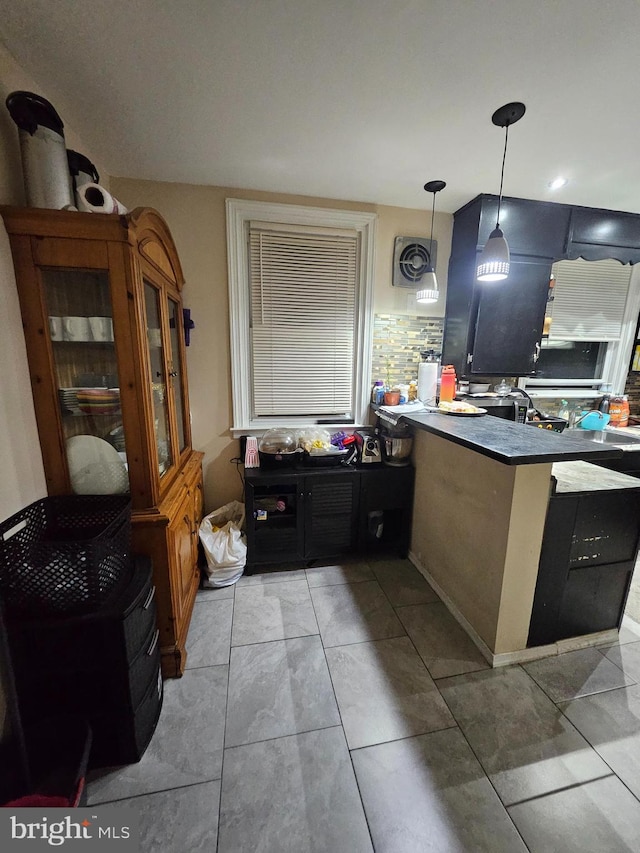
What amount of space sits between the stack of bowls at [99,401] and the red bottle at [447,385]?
2060 millimetres

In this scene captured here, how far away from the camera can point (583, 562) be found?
1.51 meters

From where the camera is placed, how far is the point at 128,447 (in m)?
1.33

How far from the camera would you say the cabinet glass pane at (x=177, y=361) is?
1.97m

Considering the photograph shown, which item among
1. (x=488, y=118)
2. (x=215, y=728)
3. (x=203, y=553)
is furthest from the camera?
(x=203, y=553)

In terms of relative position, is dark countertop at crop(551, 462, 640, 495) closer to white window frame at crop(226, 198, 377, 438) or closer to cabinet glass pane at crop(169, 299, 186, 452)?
white window frame at crop(226, 198, 377, 438)

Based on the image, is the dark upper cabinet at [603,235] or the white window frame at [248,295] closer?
the white window frame at [248,295]

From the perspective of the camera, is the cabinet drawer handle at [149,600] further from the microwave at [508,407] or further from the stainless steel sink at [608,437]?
the stainless steel sink at [608,437]

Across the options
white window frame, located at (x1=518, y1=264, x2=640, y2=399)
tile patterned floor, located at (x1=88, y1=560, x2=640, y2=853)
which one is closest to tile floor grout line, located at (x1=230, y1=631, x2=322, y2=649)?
tile patterned floor, located at (x1=88, y1=560, x2=640, y2=853)

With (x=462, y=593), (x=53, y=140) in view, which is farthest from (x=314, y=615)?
(x=53, y=140)

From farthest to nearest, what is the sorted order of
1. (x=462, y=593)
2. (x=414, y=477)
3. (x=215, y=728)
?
(x=414, y=477) → (x=462, y=593) → (x=215, y=728)

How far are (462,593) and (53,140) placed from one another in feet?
8.77

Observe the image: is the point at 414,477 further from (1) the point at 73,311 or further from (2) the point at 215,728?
(1) the point at 73,311

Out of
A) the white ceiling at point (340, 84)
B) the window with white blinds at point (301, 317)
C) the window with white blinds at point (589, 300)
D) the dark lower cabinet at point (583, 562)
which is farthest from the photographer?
the window with white blinds at point (589, 300)

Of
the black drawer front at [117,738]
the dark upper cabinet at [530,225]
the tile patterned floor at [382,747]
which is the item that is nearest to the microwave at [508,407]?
the dark upper cabinet at [530,225]
